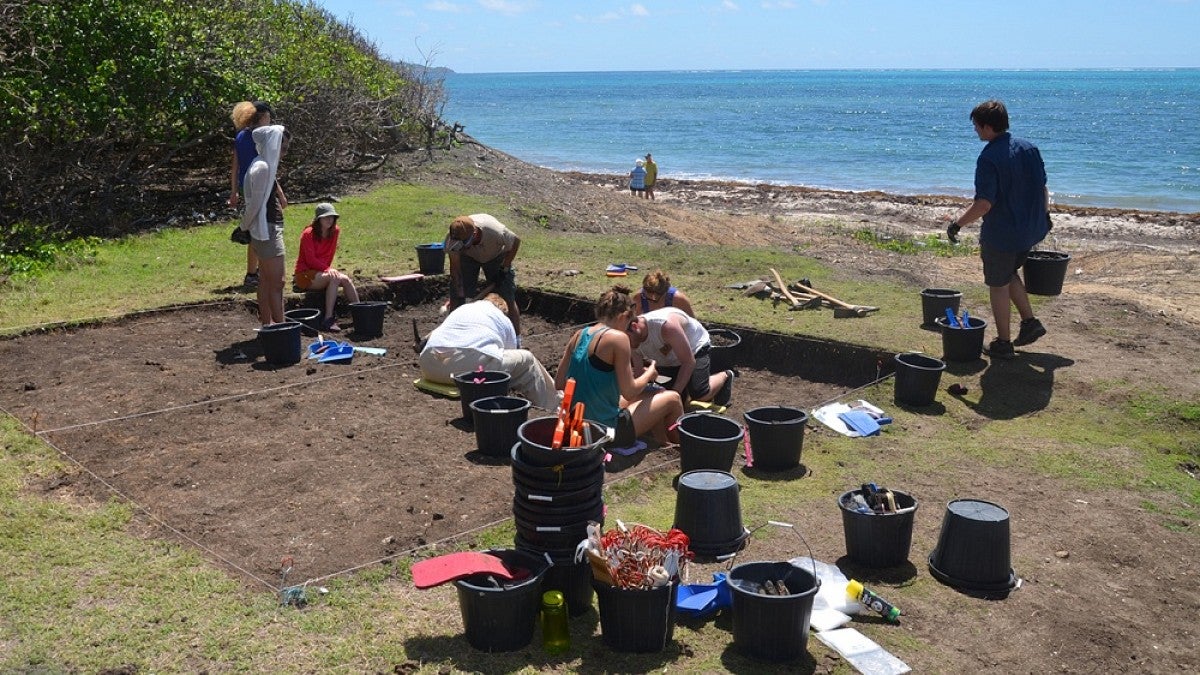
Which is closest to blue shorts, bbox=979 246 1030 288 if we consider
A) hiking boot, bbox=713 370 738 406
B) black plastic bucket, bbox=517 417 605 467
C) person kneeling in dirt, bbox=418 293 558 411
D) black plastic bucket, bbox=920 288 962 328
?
black plastic bucket, bbox=920 288 962 328

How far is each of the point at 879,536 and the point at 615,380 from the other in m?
2.20

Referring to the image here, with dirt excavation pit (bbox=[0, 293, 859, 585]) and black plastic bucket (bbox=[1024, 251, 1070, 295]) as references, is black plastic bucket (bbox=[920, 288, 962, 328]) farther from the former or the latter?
dirt excavation pit (bbox=[0, 293, 859, 585])

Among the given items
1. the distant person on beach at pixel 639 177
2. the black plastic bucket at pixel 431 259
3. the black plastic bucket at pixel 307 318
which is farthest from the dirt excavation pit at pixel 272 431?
the distant person on beach at pixel 639 177

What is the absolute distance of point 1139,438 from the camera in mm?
7559

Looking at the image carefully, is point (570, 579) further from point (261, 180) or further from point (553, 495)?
point (261, 180)

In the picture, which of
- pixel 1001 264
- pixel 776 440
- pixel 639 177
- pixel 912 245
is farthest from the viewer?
pixel 639 177

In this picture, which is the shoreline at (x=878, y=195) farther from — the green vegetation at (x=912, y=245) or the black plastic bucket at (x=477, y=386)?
the black plastic bucket at (x=477, y=386)

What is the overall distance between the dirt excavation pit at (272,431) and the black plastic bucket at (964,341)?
683 millimetres

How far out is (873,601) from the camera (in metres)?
4.96

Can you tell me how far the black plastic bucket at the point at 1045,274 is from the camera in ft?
32.0

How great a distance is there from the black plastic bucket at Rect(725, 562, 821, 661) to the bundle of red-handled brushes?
0.96 metres

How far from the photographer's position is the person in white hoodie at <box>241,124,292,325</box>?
367 inches

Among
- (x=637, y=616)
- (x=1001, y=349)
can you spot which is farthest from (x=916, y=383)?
(x=637, y=616)

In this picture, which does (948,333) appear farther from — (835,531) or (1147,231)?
(1147,231)
